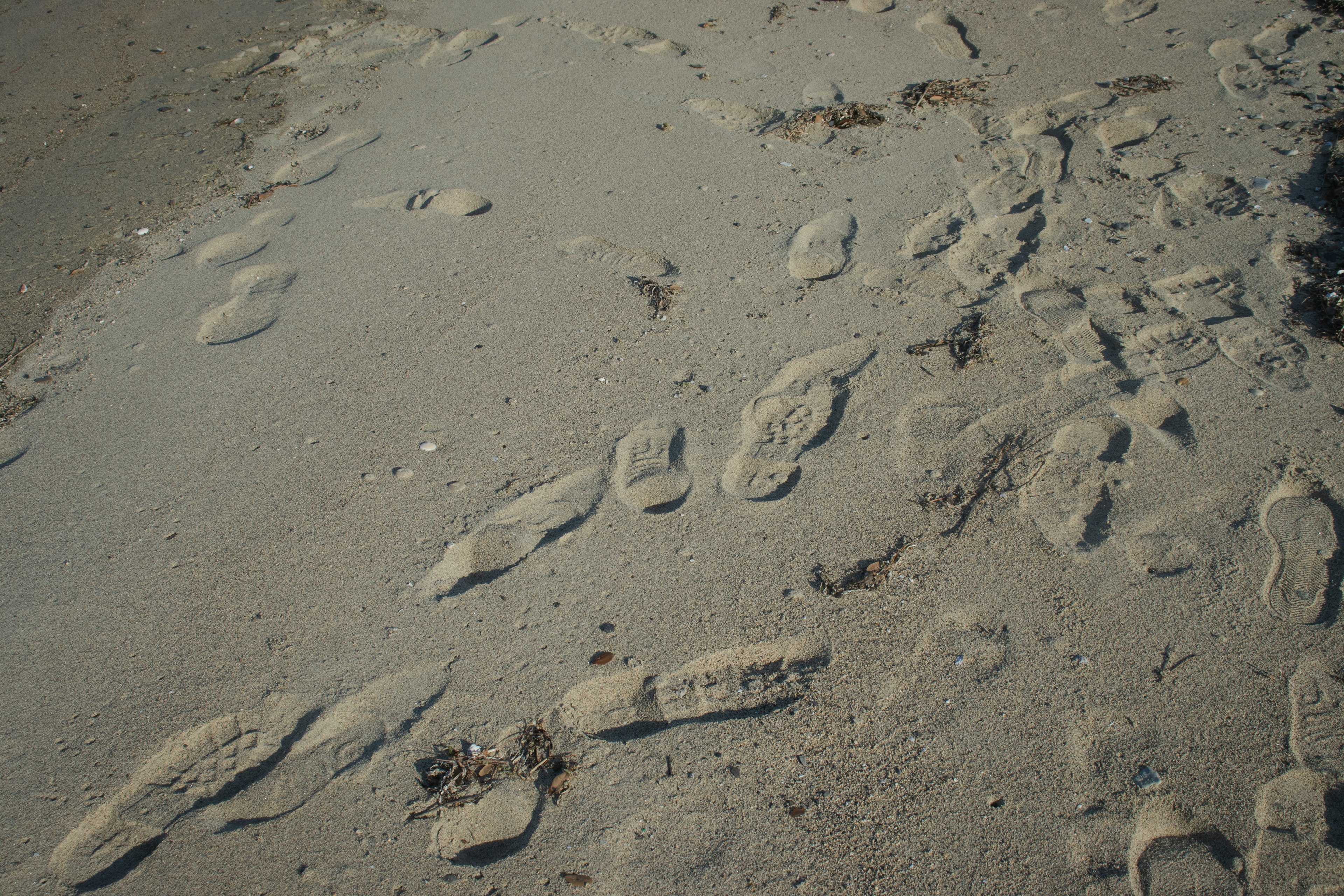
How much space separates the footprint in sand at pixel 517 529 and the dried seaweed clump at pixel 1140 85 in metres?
3.42

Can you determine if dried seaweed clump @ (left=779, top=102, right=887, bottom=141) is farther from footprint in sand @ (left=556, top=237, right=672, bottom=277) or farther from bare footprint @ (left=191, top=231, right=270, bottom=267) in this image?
bare footprint @ (left=191, top=231, right=270, bottom=267)

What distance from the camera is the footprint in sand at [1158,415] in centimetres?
249

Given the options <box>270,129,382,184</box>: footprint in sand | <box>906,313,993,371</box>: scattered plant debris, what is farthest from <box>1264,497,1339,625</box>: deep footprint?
<box>270,129,382,184</box>: footprint in sand

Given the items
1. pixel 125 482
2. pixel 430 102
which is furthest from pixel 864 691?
pixel 430 102

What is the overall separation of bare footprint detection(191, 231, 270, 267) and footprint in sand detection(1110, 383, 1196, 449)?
352cm

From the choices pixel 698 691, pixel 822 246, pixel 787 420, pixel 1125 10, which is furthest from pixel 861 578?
pixel 1125 10

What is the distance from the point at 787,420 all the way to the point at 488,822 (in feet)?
4.93

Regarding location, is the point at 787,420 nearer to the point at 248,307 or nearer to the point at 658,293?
the point at 658,293

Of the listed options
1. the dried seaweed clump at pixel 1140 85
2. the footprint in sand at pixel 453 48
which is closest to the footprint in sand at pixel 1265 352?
the dried seaweed clump at pixel 1140 85

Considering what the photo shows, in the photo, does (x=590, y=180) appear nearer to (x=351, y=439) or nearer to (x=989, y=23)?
(x=351, y=439)

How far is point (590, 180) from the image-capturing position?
3.74m

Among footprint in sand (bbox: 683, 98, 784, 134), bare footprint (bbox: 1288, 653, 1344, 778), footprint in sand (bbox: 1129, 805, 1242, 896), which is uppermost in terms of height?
footprint in sand (bbox: 683, 98, 784, 134)

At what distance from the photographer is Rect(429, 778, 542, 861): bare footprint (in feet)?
5.94

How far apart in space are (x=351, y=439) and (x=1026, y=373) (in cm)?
232
